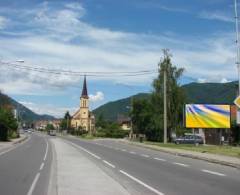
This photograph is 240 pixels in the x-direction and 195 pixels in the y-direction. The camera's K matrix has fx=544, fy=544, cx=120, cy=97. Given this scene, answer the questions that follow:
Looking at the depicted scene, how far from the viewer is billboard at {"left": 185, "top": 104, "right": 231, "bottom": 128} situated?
204 feet

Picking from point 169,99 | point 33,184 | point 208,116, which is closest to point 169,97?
point 169,99

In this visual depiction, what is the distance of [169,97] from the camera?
8444 centimetres

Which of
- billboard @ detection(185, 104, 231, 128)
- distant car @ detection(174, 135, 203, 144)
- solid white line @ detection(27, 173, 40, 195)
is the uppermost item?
billboard @ detection(185, 104, 231, 128)

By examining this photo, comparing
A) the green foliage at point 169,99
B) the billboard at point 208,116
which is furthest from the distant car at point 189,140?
the green foliage at point 169,99

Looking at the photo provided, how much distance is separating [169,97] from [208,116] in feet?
73.4

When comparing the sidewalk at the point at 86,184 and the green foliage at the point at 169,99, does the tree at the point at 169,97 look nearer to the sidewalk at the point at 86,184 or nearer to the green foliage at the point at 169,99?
the green foliage at the point at 169,99

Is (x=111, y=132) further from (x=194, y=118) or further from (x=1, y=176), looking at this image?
(x=1, y=176)

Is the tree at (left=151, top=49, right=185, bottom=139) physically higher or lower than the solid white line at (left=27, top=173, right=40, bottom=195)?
higher

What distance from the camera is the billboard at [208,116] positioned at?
6203 cm

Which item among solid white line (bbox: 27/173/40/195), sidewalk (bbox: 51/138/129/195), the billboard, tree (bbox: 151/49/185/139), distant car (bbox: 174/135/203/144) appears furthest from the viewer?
tree (bbox: 151/49/185/139)

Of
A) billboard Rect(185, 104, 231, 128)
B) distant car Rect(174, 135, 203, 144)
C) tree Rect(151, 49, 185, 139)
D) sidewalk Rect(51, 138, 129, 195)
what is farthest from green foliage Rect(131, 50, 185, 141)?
sidewalk Rect(51, 138, 129, 195)

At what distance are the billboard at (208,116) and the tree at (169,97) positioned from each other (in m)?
20.9

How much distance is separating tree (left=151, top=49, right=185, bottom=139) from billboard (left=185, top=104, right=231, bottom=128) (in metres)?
20.9

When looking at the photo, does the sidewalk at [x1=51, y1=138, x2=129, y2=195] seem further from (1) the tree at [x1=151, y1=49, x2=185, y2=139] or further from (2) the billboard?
(1) the tree at [x1=151, y1=49, x2=185, y2=139]
